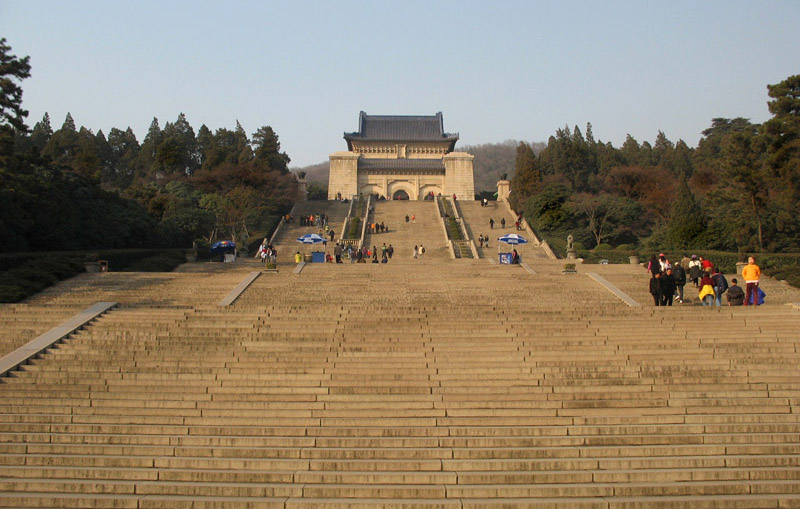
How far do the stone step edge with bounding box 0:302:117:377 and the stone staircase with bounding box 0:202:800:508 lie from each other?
0.69 ft

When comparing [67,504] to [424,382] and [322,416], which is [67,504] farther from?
[424,382]

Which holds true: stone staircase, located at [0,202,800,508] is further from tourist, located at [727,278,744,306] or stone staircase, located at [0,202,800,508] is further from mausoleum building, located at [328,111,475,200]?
mausoleum building, located at [328,111,475,200]

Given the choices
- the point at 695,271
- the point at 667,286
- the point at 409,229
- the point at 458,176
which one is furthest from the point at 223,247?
the point at 458,176

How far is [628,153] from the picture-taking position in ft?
224

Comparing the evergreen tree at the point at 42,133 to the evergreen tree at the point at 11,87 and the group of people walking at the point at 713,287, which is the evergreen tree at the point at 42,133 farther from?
the group of people walking at the point at 713,287

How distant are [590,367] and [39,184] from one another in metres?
21.5

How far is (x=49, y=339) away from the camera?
1307cm

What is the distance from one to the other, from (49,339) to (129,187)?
3419 centimetres

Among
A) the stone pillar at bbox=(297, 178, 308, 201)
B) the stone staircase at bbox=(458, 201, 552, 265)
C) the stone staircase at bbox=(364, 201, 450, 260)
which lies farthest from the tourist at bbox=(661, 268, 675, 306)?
the stone pillar at bbox=(297, 178, 308, 201)

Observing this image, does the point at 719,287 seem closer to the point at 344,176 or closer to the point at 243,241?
the point at 243,241

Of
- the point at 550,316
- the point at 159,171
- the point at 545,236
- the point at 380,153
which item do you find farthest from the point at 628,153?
the point at 550,316

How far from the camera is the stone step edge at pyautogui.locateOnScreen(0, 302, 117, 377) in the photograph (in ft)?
39.3

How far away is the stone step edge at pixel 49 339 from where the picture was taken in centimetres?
1197

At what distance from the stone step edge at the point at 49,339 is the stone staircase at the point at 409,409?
0.69ft
